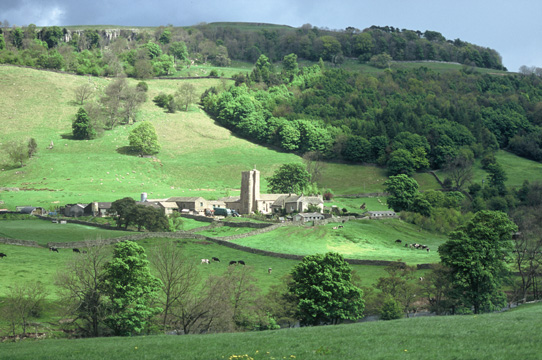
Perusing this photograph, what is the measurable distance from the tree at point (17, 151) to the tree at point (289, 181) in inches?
1915

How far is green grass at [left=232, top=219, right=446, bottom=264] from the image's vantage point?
79.3 meters

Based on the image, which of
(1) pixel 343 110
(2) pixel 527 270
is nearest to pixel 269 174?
(1) pixel 343 110

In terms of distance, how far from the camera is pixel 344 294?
163 ft

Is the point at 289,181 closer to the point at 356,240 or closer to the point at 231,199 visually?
the point at 231,199

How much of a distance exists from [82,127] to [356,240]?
8085 centimetres

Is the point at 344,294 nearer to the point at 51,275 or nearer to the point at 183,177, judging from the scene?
the point at 51,275

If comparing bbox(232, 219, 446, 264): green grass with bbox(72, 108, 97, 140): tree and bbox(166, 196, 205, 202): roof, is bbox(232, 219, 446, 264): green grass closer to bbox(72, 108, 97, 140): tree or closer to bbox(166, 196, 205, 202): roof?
bbox(166, 196, 205, 202): roof

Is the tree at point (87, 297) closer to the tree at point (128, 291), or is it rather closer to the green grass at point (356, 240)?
the tree at point (128, 291)

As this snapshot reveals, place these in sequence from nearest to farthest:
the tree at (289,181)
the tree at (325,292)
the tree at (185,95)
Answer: the tree at (325,292) → the tree at (289,181) → the tree at (185,95)

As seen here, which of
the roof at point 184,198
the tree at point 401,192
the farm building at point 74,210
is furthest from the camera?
the tree at point 401,192

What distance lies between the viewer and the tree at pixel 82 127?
144m

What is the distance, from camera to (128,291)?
43688 millimetres

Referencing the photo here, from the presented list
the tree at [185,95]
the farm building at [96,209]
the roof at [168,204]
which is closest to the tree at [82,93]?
the tree at [185,95]

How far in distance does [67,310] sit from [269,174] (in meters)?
98.8
